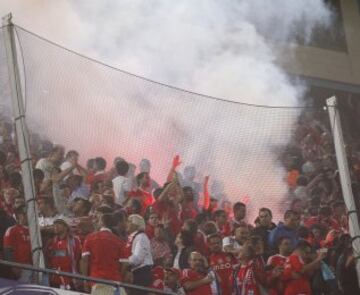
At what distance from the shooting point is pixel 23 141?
5.57m

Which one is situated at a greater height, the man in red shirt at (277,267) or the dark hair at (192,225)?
the dark hair at (192,225)

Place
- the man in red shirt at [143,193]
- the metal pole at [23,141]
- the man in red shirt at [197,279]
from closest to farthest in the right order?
1. the metal pole at [23,141]
2. the man in red shirt at [197,279]
3. the man in red shirt at [143,193]

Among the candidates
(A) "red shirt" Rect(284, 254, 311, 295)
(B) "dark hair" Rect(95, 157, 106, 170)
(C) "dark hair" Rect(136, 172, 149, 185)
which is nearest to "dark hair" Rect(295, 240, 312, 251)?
(A) "red shirt" Rect(284, 254, 311, 295)

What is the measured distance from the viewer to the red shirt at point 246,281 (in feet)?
20.2

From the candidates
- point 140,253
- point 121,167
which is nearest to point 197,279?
point 140,253

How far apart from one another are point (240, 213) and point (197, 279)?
94cm

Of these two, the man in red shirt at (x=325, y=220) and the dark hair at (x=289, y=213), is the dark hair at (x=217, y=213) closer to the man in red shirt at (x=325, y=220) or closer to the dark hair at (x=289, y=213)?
the dark hair at (x=289, y=213)

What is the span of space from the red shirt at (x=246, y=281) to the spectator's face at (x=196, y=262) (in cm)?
32

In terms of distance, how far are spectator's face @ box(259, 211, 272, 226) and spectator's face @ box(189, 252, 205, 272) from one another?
0.87m

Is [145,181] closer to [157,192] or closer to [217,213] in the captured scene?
[157,192]

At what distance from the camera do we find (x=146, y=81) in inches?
275

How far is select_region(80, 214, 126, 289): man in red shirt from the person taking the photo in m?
5.54

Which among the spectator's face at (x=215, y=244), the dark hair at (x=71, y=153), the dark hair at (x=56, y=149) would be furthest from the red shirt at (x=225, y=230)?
the dark hair at (x=56, y=149)

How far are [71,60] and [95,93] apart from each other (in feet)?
1.12
